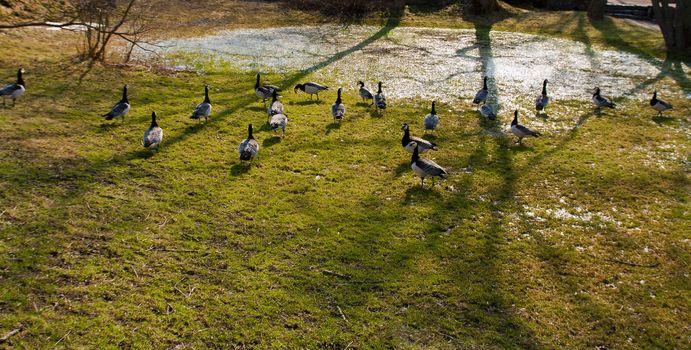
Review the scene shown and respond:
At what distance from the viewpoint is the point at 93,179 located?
10.1 m

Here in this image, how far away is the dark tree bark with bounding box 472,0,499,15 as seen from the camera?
33.2m

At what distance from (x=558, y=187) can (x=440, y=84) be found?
8.67 metres

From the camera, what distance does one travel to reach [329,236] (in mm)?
9141

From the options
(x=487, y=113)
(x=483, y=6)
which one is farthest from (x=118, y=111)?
(x=483, y=6)

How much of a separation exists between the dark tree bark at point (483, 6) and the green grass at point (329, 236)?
21005mm

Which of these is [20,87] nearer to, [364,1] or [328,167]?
[328,167]

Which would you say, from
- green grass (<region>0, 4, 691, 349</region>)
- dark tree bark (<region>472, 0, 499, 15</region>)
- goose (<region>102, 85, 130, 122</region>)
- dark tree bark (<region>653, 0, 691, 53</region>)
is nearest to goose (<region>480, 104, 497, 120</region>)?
green grass (<region>0, 4, 691, 349</region>)

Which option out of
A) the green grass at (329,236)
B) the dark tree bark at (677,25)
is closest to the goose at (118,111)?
→ the green grass at (329,236)

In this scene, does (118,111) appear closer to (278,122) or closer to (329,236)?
(278,122)

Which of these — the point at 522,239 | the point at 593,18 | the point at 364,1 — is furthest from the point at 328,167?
the point at 593,18

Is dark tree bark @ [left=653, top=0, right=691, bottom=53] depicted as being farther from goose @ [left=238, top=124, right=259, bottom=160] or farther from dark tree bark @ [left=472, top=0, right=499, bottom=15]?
goose @ [left=238, top=124, right=259, bottom=160]

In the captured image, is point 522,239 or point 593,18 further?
point 593,18

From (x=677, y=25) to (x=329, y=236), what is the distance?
80.8 ft

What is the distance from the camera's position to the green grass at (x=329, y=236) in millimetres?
6984
